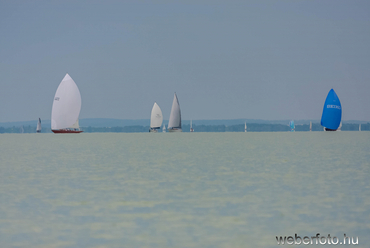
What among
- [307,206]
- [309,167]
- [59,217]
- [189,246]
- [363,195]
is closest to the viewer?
[189,246]

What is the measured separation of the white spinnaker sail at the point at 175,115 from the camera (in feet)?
415

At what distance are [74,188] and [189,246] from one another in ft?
28.8

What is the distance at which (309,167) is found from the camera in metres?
24.1

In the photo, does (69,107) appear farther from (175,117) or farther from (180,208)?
(180,208)

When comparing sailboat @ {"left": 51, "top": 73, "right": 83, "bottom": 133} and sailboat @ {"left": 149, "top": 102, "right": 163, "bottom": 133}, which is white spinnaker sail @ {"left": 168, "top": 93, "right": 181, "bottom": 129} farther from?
sailboat @ {"left": 51, "top": 73, "right": 83, "bottom": 133}

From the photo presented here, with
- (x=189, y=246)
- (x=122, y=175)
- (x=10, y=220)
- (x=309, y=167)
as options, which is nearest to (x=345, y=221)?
(x=189, y=246)

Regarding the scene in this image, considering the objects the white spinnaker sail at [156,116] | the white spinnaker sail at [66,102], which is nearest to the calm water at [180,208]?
the white spinnaker sail at [66,102]

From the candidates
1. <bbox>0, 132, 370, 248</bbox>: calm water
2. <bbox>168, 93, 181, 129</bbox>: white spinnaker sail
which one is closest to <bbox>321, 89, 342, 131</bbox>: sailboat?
<bbox>168, 93, 181, 129</bbox>: white spinnaker sail

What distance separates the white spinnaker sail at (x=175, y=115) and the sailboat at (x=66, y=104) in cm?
3535

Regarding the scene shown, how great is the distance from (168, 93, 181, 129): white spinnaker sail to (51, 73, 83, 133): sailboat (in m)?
35.4

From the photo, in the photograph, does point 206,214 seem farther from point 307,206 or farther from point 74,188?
point 74,188

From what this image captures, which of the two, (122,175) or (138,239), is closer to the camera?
(138,239)

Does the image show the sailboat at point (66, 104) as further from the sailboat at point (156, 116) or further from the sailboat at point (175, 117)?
the sailboat at point (156, 116)

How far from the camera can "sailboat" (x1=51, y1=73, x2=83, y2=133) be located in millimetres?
92312
